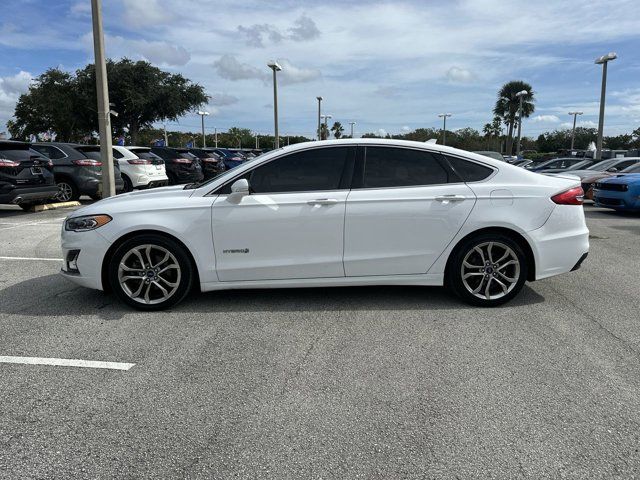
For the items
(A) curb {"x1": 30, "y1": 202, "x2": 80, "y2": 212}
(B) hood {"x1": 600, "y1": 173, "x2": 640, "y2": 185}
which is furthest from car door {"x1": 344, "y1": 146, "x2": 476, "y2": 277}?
(A) curb {"x1": 30, "y1": 202, "x2": 80, "y2": 212}

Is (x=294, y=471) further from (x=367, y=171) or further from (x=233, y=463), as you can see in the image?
(x=367, y=171)

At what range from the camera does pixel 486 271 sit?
4.82 m

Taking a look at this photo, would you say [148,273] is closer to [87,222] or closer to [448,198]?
[87,222]

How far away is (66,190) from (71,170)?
0.58 meters

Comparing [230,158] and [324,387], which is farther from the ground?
[230,158]

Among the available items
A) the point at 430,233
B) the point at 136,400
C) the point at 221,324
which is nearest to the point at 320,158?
the point at 430,233

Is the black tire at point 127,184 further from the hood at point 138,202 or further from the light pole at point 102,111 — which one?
the hood at point 138,202

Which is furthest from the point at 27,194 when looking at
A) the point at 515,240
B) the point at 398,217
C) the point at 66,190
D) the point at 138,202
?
the point at 515,240

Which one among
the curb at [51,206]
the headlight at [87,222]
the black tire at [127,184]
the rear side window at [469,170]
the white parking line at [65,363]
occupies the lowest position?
the white parking line at [65,363]

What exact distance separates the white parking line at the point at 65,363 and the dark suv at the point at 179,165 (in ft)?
49.4

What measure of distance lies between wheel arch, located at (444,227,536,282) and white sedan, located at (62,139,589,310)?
0.01 metres

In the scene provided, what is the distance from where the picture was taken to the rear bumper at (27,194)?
1051cm

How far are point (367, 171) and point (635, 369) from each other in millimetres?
2632

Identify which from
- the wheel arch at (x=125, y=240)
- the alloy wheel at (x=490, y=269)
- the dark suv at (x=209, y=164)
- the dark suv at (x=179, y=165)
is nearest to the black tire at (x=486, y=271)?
the alloy wheel at (x=490, y=269)
